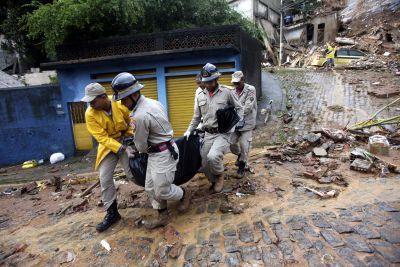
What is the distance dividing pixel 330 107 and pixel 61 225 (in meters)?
10.1

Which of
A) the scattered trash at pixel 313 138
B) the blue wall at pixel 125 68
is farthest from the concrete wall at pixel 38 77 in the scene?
the scattered trash at pixel 313 138

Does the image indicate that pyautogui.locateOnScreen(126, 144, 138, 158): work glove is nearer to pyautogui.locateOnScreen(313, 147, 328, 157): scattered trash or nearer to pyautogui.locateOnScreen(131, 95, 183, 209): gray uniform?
pyautogui.locateOnScreen(131, 95, 183, 209): gray uniform

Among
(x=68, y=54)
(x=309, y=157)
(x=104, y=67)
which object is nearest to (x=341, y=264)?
(x=309, y=157)

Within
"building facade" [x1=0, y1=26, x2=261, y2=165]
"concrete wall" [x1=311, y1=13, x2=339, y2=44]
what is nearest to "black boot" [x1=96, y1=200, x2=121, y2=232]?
"building facade" [x1=0, y1=26, x2=261, y2=165]

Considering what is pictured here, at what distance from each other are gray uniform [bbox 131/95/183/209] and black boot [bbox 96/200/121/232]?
693 mm

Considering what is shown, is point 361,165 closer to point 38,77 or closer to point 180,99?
point 180,99

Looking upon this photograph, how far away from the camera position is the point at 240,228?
3656 millimetres

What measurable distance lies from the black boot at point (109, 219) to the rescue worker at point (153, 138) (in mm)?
531

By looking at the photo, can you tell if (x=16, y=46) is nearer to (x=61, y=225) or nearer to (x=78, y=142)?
(x=78, y=142)

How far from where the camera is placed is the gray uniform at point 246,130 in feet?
17.5

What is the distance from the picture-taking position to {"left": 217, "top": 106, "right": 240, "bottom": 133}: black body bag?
177 inches

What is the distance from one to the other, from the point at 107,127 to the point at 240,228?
A: 217 cm

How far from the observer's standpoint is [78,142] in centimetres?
1262

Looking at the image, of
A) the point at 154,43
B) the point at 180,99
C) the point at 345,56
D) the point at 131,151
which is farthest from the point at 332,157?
the point at 345,56
